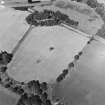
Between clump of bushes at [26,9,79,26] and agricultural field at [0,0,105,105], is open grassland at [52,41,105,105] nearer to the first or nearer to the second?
agricultural field at [0,0,105,105]

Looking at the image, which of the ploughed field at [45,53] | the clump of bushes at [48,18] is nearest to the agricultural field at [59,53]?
the ploughed field at [45,53]

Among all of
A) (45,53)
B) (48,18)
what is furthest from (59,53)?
(48,18)

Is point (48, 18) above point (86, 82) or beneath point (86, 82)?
above

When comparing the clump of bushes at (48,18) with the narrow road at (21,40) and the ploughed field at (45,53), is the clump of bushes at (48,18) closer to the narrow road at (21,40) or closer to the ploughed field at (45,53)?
the ploughed field at (45,53)

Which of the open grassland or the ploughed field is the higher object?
the ploughed field

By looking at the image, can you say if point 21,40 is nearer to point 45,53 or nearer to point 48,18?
point 45,53

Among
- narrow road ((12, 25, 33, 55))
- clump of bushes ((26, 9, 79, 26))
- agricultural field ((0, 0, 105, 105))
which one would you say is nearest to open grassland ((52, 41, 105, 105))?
agricultural field ((0, 0, 105, 105))

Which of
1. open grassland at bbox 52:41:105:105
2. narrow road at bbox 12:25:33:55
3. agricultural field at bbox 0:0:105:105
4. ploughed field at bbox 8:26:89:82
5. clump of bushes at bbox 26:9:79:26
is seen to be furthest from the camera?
clump of bushes at bbox 26:9:79:26

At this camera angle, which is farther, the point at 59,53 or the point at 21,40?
the point at 21,40

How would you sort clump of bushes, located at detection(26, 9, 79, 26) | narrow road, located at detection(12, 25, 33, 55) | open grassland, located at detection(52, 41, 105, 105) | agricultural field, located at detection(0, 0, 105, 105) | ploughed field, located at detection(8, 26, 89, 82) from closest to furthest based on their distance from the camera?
open grassland, located at detection(52, 41, 105, 105)
agricultural field, located at detection(0, 0, 105, 105)
ploughed field, located at detection(8, 26, 89, 82)
narrow road, located at detection(12, 25, 33, 55)
clump of bushes, located at detection(26, 9, 79, 26)

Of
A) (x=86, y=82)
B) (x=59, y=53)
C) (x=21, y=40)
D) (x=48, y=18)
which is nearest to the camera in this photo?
(x=86, y=82)

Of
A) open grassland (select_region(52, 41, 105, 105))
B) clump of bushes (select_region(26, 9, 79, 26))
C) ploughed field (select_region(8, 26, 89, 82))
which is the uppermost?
clump of bushes (select_region(26, 9, 79, 26))

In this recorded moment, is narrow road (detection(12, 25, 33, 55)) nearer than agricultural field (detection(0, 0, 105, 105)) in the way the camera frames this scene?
No
